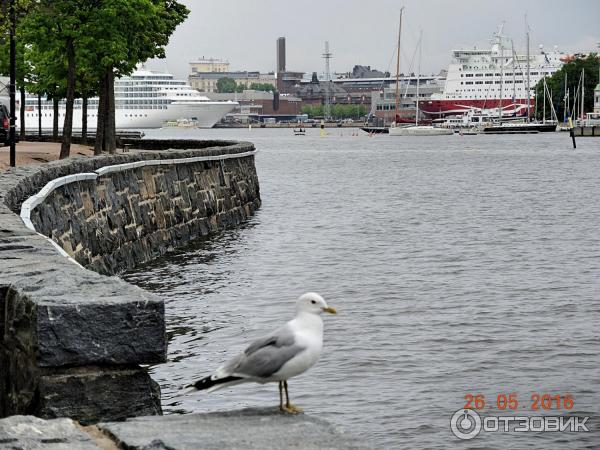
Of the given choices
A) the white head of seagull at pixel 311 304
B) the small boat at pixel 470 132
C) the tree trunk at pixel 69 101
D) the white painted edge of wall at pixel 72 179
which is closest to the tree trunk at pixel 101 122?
the tree trunk at pixel 69 101

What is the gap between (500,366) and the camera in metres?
15.0

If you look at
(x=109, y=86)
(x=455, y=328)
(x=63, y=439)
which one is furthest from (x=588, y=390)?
(x=109, y=86)

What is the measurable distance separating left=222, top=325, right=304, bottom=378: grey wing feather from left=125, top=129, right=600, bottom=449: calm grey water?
5.56 metres

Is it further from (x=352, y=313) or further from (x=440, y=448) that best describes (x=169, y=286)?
(x=440, y=448)

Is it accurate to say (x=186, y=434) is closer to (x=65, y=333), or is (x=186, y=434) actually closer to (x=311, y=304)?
(x=311, y=304)

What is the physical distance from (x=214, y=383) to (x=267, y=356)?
0.31 m

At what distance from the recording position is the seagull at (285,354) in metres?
6.03

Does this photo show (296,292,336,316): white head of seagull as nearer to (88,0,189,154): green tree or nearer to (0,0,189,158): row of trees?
(0,0,189,158): row of trees

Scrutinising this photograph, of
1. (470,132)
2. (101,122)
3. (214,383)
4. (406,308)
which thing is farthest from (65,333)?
(470,132)

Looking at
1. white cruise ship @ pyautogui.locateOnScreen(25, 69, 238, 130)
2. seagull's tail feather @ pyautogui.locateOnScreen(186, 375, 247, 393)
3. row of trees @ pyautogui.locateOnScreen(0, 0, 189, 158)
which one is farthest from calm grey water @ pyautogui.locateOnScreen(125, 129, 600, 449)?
white cruise ship @ pyautogui.locateOnScreen(25, 69, 238, 130)

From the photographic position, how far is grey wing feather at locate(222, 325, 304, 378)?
6.04m

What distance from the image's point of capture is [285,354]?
19.8 ft

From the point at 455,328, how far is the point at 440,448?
6.40 meters

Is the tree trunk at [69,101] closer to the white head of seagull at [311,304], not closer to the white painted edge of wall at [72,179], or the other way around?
the white painted edge of wall at [72,179]
